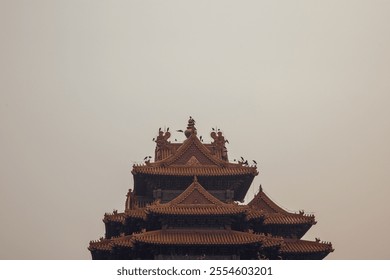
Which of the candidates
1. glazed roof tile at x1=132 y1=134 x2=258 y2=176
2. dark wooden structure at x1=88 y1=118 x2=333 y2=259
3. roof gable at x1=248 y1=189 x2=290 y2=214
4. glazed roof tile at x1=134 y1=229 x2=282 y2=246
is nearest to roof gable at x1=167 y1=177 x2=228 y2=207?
dark wooden structure at x1=88 y1=118 x2=333 y2=259

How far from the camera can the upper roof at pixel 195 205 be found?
27.0 meters

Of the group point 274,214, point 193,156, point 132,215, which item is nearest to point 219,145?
point 193,156

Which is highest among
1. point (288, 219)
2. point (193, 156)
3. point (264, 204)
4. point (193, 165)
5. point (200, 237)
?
point (193, 156)

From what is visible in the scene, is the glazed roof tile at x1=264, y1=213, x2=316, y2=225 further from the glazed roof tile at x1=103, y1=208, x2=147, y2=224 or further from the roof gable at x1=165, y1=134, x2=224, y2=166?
the glazed roof tile at x1=103, y1=208, x2=147, y2=224

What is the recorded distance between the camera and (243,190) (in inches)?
1268

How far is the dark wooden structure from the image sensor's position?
1058 inches

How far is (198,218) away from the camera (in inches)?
1081

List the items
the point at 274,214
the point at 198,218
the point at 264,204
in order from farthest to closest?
the point at 264,204, the point at 274,214, the point at 198,218

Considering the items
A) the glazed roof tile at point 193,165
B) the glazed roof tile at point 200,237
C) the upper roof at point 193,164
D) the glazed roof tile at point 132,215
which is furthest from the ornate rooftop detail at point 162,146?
the glazed roof tile at point 200,237

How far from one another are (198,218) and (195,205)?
2.02 feet

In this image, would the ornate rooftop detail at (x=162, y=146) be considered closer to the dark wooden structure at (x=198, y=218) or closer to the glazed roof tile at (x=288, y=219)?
the dark wooden structure at (x=198, y=218)

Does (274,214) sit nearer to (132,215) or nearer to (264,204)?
(264,204)
